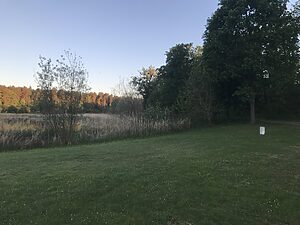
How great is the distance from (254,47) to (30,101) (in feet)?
45.7

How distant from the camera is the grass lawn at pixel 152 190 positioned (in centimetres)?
469

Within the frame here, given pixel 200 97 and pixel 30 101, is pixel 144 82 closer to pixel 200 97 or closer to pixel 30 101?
pixel 200 97

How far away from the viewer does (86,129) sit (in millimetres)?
17250

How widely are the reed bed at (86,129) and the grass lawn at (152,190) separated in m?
5.48

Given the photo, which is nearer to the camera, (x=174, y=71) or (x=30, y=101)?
(x=30, y=101)

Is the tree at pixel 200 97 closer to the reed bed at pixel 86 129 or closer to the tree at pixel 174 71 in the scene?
the reed bed at pixel 86 129

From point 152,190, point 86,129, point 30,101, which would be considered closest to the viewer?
point 152,190

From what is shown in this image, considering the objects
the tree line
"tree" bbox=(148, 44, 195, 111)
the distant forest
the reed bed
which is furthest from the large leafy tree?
the distant forest

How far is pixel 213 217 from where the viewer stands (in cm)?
468

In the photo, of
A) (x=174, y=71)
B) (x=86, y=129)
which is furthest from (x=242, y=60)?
(x=86, y=129)

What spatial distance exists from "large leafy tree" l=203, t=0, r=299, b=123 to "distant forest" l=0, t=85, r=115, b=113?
29.9 feet

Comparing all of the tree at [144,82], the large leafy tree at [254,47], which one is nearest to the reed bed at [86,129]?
the large leafy tree at [254,47]

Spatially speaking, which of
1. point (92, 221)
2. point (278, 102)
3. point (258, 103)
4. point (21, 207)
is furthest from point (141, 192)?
point (278, 102)

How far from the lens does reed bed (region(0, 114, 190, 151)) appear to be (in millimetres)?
14461
